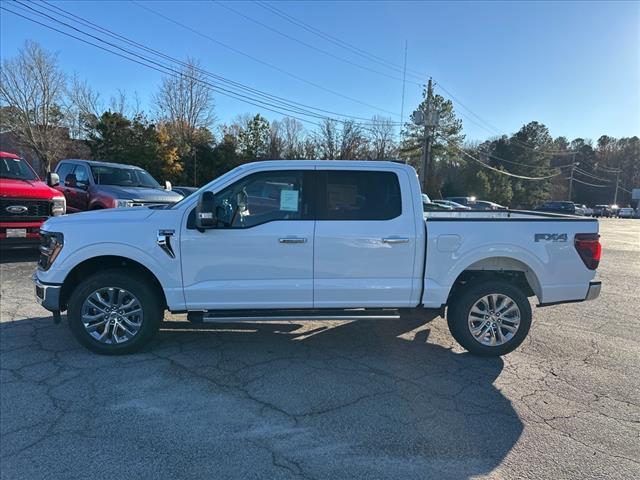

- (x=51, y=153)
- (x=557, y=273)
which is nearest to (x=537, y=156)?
(x=51, y=153)

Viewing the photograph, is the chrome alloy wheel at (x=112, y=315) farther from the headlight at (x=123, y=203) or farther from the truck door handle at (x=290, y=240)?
the headlight at (x=123, y=203)

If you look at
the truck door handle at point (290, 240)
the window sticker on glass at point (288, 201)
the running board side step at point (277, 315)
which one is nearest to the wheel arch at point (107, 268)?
the running board side step at point (277, 315)

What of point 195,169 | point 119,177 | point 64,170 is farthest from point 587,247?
point 195,169

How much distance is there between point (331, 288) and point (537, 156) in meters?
68.0

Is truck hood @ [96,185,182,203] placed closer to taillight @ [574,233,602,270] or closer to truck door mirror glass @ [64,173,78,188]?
truck door mirror glass @ [64,173,78,188]

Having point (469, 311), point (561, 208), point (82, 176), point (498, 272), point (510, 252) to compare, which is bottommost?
point (469, 311)

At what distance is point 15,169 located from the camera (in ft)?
31.0

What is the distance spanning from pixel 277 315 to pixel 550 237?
3.05 m

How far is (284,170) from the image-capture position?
454 centimetres

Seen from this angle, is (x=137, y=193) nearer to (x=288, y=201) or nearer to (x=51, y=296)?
(x=51, y=296)

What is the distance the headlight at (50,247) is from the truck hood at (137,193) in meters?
5.28

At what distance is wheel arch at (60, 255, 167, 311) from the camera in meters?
4.56

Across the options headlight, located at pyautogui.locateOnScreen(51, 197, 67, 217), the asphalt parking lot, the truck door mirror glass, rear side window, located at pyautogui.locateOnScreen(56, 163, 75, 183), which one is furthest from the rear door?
rear side window, located at pyautogui.locateOnScreen(56, 163, 75, 183)

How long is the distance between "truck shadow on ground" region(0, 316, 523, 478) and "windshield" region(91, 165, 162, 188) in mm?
6127
